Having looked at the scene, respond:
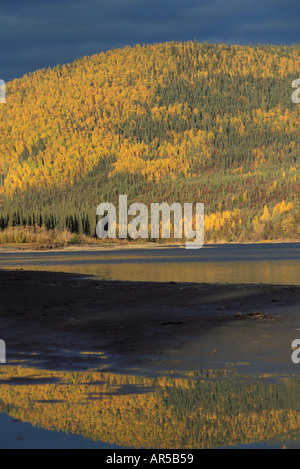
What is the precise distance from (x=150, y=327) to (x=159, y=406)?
9.23 metres

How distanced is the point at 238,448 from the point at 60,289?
24983 mm

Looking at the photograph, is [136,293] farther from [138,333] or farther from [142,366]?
[142,366]

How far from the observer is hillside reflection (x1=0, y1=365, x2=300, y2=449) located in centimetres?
1054

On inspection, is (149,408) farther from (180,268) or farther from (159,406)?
(180,268)

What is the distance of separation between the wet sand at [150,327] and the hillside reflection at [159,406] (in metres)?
1.26

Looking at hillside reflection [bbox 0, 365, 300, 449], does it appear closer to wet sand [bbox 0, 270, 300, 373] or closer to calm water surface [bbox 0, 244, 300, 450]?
calm water surface [bbox 0, 244, 300, 450]

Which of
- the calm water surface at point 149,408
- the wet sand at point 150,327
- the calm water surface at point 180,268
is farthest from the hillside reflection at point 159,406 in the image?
the calm water surface at point 180,268

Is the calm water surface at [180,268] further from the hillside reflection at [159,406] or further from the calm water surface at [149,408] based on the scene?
the hillside reflection at [159,406]

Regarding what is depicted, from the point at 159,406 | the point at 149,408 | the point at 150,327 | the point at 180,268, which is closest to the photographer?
the point at 149,408

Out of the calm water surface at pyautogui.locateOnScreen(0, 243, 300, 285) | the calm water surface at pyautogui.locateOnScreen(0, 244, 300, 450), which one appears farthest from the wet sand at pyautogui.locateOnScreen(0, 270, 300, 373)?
the calm water surface at pyautogui.locateOnScreen(0, 243, 300, 285)

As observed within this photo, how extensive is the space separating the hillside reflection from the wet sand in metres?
1.26

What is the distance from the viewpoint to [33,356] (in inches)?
672

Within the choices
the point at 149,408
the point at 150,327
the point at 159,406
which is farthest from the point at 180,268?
the point at 149,408

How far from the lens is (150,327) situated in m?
21.4
